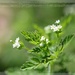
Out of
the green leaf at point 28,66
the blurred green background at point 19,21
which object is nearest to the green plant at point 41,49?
the green leaf at point 28,66

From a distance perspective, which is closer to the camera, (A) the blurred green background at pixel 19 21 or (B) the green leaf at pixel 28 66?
(B) the green leaf at pixel 28 66

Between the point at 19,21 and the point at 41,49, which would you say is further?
the point at 19,21

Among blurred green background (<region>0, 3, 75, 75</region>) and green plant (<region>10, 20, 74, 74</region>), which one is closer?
green plant (<region>10, 20, 74, 74</region>)

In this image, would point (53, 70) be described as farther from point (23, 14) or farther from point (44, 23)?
point (23, 14)

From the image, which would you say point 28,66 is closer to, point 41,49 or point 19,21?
point 41,49

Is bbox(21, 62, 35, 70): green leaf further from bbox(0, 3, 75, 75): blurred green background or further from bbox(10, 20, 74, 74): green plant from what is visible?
bbox(0, 3, 75, 75): blurred green background

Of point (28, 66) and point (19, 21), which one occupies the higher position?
point (19, 21)

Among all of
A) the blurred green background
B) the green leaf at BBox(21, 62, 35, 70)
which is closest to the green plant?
the green leaf at BBox(21, 62, 35, 70)

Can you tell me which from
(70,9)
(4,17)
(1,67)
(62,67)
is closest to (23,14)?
(4,17)

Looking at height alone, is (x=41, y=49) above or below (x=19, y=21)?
below

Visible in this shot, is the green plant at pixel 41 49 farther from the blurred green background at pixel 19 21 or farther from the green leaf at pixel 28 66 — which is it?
the blurred green background at pixel 19 21

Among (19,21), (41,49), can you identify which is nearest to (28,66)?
(41,49)
